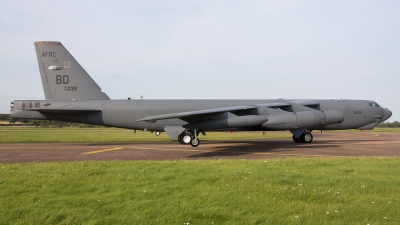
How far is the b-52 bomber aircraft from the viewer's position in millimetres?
16547

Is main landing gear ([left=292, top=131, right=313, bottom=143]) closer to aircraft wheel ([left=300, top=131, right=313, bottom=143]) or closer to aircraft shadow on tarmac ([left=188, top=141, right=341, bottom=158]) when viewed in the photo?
aircraft wheel ([left=300, top=131, right=313, bottom=143])

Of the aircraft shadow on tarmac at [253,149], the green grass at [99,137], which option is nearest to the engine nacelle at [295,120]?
the aircraft shadow on tarmac at [253,149]

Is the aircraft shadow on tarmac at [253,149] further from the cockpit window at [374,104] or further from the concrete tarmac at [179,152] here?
the cockpit window at [374,104]

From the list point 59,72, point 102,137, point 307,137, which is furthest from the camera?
point 102,137

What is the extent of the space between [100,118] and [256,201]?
14446mm

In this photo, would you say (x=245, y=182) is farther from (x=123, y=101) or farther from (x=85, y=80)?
(x=85, y=80)

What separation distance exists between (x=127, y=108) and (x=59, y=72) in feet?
14.9

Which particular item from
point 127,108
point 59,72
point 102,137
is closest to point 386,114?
point 127,108

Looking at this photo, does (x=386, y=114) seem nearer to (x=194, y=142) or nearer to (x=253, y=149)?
(x=253, y=149)

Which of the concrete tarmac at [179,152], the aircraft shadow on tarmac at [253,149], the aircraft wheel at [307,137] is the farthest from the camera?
the aircraft wheel at [307,137]

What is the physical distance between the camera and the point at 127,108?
17953 mm

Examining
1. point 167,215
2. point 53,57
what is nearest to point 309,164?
point 167,215

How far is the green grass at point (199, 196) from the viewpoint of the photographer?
440 centimetres

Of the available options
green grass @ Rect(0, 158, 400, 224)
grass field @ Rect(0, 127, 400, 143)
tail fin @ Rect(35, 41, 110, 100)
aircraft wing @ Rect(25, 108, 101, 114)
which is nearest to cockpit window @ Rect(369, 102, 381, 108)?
grass field @ Rect(0, 127, 400, 143)
